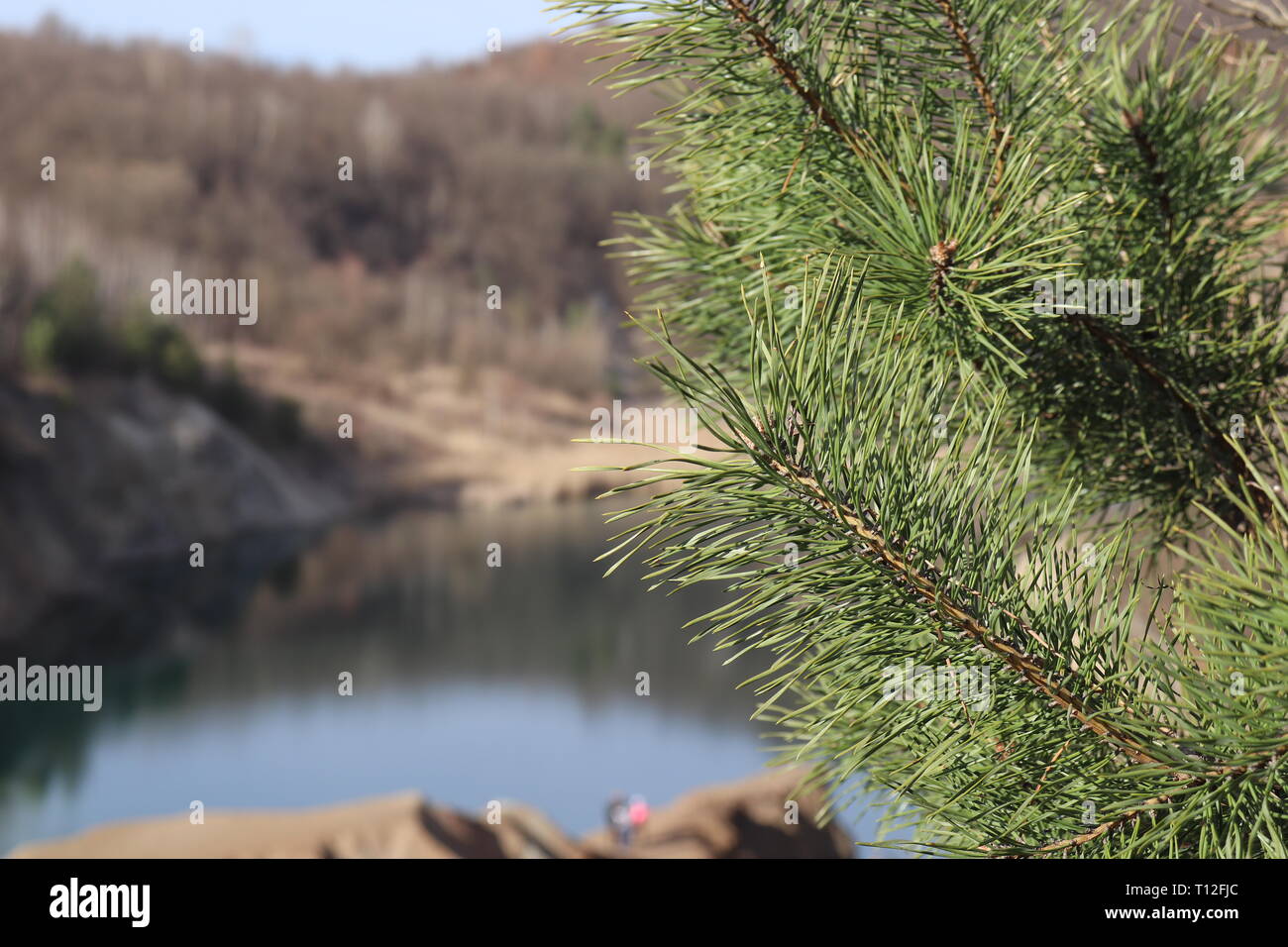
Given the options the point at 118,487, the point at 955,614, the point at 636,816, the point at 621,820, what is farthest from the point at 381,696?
the point at 955,614

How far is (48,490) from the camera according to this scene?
2539 centimetres

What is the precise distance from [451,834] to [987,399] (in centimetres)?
843

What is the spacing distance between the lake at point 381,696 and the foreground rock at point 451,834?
2.74 m

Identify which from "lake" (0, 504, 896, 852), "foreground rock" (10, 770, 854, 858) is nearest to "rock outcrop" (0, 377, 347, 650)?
"lake" (0, 504, 896, 852)

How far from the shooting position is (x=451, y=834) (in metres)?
9.16

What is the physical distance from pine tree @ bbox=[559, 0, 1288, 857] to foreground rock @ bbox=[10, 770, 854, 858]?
22.8 ft

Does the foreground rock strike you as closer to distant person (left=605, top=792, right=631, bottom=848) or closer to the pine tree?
distant person (left=605, top=792, right=631, bottom=848)

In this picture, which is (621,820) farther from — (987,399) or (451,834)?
(987,399)

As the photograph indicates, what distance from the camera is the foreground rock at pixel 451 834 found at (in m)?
8.70

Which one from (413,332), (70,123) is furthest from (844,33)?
(70,123)

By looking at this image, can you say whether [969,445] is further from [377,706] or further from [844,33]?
[377,706]

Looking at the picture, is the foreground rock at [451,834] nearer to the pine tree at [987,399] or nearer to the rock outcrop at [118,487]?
the pine tree at [987,399]

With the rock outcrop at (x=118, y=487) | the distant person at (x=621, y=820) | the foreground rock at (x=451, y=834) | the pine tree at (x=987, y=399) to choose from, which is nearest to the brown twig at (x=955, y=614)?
the pine tree at (x=987, y=399)

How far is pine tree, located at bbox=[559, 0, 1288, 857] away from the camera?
1.13m
